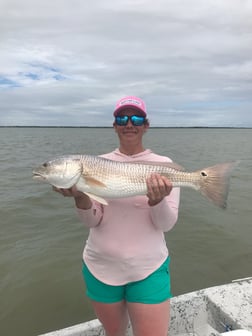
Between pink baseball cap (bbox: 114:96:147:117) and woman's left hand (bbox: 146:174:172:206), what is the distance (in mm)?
693

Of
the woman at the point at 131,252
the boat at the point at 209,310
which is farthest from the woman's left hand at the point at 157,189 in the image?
the boat at the point at 209,310

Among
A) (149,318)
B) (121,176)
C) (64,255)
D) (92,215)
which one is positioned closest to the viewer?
(149,318)

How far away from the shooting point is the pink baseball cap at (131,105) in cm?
337

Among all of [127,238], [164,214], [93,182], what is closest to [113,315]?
[127,238]

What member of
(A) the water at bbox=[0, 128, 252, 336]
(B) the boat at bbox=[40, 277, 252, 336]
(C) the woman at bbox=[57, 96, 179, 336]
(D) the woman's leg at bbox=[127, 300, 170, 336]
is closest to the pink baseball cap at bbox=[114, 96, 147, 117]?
(C) the woman at bbox=[57, 96, 179, 336]

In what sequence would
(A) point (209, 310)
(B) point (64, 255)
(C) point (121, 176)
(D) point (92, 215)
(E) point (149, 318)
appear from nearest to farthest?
(E) point (149, 318), (D) point (92, 215), (C) point (121, 176), (A) point (209, 310), (B) point (64, 255)

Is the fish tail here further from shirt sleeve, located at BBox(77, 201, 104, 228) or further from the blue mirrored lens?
shirt sleeve, located at BBox(77, 201, 104, 228)

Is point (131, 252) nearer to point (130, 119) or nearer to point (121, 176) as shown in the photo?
point (121, 176)

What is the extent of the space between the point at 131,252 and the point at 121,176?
74cm

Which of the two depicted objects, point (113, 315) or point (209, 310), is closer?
point (113, 315)

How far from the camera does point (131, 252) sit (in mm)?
3145

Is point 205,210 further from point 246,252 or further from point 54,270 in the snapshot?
point 54,270

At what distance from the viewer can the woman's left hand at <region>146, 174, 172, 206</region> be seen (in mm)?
3121

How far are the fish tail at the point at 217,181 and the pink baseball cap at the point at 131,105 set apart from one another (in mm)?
857
